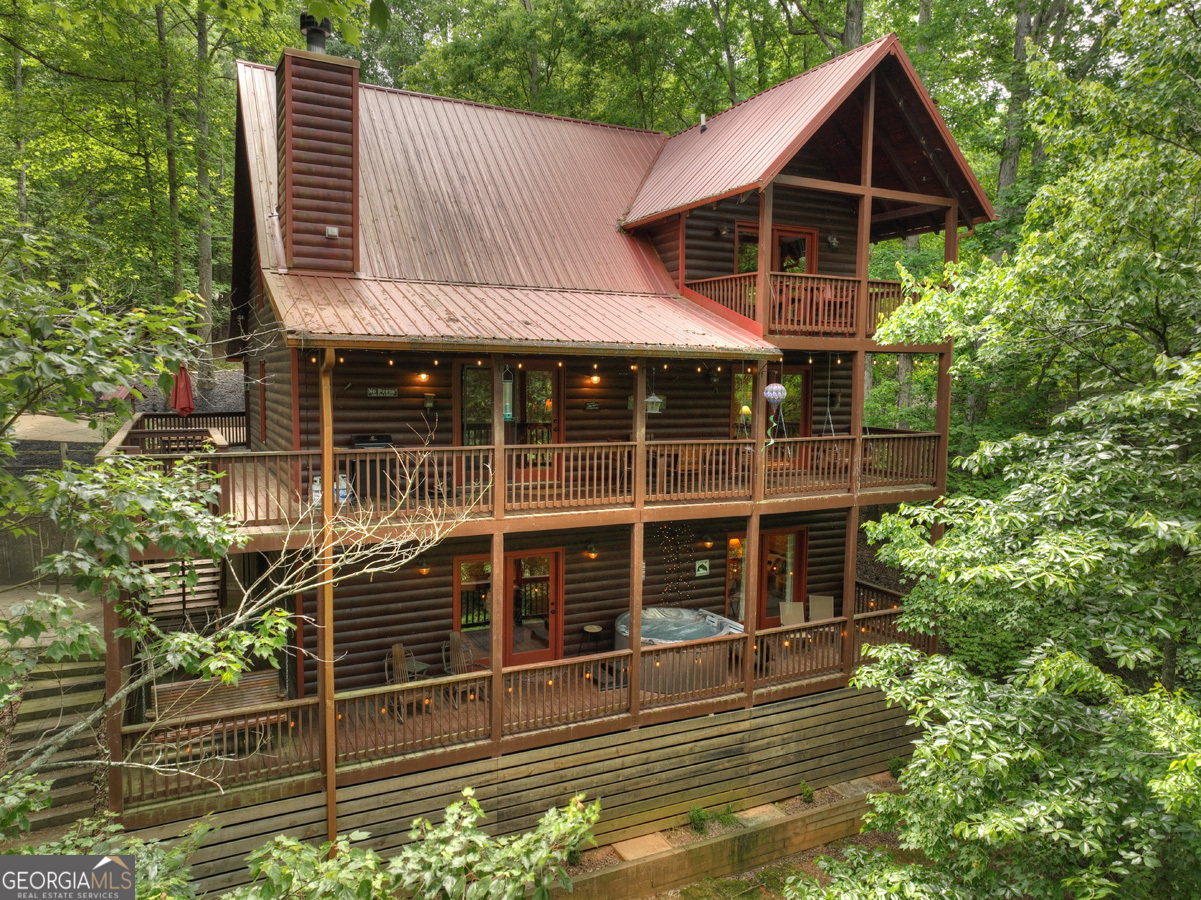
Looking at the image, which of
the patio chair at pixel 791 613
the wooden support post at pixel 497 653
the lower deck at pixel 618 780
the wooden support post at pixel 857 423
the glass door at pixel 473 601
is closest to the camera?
the lower deck at pixel 618 780

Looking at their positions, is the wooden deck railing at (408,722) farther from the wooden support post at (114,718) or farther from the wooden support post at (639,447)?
the wooden support post at (639,447)

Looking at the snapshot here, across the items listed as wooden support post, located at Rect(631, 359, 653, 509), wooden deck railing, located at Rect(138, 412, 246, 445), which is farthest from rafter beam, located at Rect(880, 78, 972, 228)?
wooden deck railing, located at Rect(138, 412, 246, 445)

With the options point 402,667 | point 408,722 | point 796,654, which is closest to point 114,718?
point 408,722

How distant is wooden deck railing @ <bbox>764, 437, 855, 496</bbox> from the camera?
1276 centimetres

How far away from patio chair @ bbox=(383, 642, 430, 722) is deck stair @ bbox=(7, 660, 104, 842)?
387 cm

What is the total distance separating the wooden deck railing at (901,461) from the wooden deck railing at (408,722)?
26.3 feet

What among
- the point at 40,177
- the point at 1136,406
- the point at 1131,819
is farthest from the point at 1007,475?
the point at 40,177

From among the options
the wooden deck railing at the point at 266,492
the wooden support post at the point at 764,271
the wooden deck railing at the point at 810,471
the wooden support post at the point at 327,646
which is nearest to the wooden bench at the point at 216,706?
the wooden support post at the point at 327,646

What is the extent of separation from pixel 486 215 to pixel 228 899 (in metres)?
11.9

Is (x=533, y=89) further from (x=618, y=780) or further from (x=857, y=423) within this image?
(x=618, y=780)

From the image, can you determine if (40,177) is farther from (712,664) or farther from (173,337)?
(712,664)

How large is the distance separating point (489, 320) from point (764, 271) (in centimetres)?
495

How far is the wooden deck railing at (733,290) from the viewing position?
13016 mm

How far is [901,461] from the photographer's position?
541 inches
